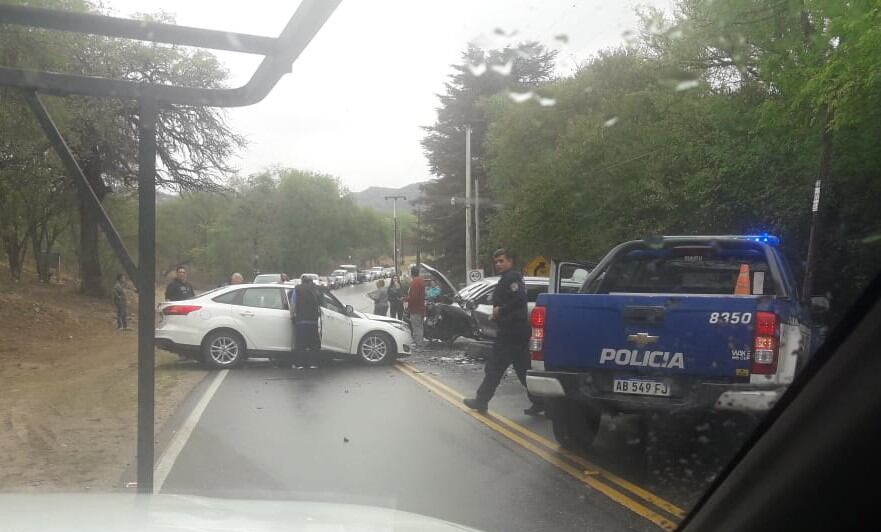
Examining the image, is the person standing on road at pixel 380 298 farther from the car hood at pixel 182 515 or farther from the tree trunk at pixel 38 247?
the car hood at pixel 182 515

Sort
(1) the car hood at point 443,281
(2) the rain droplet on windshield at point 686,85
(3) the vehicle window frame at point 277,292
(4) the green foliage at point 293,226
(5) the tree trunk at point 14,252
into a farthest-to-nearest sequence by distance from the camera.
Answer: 1. (5) the tree trunk at point 14,252
2. (1) the car hood at point 443,281
3. (3) the vehicle window frame at point 277,292
4. (4) the green foliage at point 293,226
5. (2) the rain droplet on windshield at point 686,85

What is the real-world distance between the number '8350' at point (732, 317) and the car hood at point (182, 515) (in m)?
3.10

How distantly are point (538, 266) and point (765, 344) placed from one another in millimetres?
3203

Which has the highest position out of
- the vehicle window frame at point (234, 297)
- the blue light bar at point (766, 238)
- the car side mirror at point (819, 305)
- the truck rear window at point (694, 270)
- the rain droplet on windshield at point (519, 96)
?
the rain droplet on windshield at point (519, 96)

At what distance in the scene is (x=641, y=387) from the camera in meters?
6.38

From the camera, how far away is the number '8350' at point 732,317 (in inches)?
A: 228

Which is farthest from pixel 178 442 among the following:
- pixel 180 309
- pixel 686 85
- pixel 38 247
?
pixel 38 247

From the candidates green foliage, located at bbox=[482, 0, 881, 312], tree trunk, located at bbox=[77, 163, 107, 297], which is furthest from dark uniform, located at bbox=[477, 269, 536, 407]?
tree trunk, located at bbox=[77, 163, 107, 297]

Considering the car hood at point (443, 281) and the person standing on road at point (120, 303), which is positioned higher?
the car hood at point (443, 281)

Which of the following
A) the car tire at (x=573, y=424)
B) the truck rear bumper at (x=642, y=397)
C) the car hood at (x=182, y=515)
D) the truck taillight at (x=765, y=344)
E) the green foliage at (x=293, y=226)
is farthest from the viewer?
Answer: the green foliage at (x=293, y=226)

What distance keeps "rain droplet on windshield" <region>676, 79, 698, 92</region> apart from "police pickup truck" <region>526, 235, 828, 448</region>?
938 mm

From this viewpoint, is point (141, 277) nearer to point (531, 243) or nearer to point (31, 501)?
point (31, 501)

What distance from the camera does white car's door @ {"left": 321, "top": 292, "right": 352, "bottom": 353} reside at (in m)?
15.3

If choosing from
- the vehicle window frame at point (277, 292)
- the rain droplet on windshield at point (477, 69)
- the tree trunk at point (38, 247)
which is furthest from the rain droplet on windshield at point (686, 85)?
the tree trunk at point (38, 247)
